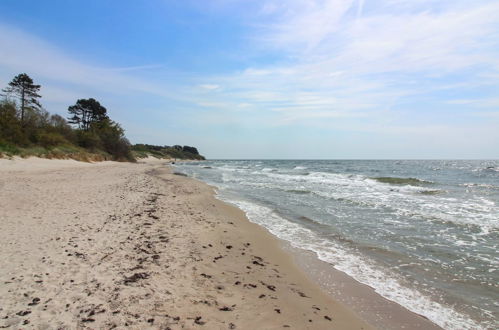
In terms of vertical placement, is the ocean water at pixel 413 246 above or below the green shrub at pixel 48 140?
below

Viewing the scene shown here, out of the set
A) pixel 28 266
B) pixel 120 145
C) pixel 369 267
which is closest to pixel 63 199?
pixel 28 266

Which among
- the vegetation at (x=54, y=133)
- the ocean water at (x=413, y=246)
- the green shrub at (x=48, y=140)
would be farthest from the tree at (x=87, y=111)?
the ocean water at (x=413, y=246)

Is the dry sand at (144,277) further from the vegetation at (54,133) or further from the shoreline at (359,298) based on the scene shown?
the vegetation at (54,133)

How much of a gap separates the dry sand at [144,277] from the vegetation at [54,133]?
72.9ft

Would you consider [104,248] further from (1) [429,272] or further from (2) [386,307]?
(1) [429,272]

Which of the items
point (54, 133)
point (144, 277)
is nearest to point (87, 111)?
point (54, 133)

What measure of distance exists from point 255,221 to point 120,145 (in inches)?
2001

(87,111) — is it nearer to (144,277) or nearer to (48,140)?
(48,140)

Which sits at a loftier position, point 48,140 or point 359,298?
point 48,140

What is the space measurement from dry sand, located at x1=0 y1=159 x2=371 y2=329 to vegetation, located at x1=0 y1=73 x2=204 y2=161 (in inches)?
875

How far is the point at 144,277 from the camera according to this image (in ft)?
17.1

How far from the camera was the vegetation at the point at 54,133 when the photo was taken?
28.2 m

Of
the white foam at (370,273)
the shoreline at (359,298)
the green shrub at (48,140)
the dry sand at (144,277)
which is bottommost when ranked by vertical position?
the shoreline at (359,298)

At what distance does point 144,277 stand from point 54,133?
129 ft
